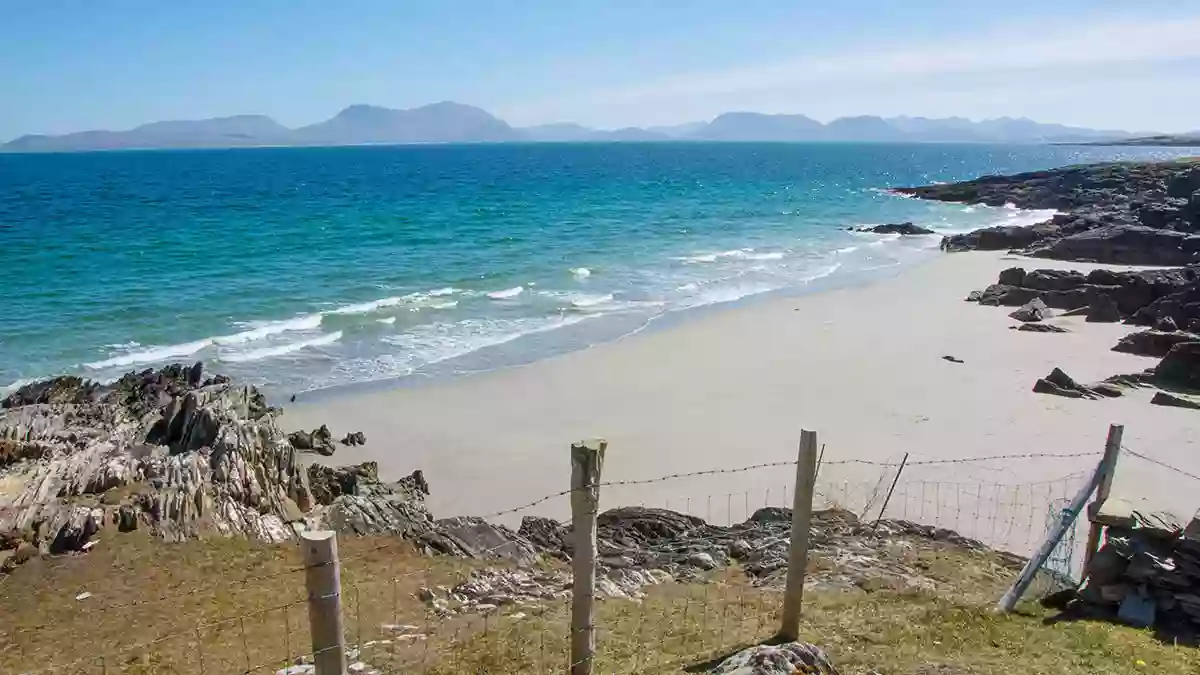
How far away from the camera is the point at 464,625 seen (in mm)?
8953

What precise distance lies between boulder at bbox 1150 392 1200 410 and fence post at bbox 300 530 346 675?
1949 cm

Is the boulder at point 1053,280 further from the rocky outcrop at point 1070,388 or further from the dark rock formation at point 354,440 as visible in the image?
the dark rock formation at point 354,440

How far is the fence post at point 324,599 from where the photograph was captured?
Answer: 5340mm

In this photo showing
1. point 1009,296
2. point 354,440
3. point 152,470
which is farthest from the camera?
point 1009,296

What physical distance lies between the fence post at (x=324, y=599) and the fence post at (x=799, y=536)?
3916mm

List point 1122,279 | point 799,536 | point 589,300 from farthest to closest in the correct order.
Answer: point 589,300, point 1122,279, point 799,536

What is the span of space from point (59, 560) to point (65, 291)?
Answer: 92.8 feet

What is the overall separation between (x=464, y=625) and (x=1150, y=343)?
74.1 feet

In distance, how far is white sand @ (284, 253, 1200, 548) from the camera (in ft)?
51.3

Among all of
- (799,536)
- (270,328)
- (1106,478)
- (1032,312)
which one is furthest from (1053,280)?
(799,536)

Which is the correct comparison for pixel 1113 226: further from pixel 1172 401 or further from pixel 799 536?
pixel 799 536

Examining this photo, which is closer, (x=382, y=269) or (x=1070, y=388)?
(x=1070, y=388)

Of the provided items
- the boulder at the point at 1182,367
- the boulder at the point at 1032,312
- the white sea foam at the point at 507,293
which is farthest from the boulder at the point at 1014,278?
the white sea foam at the point at 507,293

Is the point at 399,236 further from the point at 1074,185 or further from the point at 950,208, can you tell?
the point at 1074,185
